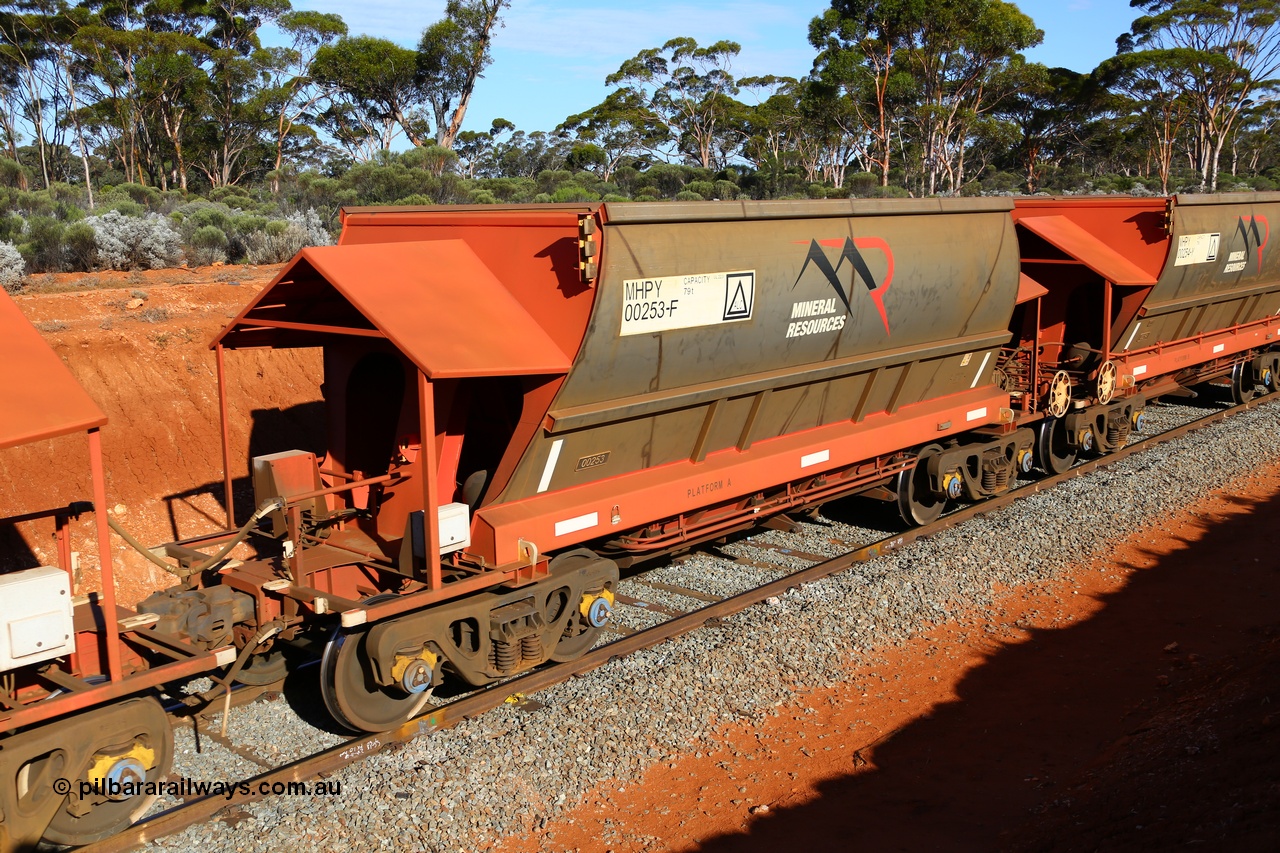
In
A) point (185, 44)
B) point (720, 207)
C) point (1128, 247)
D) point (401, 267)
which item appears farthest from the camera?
point (185, 44)

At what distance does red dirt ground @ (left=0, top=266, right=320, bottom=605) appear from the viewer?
405 inches

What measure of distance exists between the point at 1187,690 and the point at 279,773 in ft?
18.9

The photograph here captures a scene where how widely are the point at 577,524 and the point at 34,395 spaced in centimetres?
350

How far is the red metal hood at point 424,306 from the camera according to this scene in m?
6.15

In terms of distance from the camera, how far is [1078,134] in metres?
54.4

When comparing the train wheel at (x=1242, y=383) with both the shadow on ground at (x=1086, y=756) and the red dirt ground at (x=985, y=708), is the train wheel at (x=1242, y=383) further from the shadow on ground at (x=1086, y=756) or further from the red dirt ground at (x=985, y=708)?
the shadow on ground at (x=1086, y=756)

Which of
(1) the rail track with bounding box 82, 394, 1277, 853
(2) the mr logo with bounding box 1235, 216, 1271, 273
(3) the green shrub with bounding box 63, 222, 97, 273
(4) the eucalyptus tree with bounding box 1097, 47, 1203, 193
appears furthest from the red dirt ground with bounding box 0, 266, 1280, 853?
(4) the eucalyptus tree with bounding box 1097, 47, 1203, 193

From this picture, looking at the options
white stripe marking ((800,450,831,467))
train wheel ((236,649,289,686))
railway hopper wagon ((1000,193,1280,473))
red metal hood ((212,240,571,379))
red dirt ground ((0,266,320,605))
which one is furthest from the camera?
railway hopper wagon ((1000,193,1280,473))

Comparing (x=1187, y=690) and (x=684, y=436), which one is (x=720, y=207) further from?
(x=1187, y=690)

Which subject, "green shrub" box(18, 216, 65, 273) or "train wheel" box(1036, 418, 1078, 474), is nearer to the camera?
"train wheel" box(1036, 418, 1078, 474)

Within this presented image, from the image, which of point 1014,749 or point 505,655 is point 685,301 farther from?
point 1014,749

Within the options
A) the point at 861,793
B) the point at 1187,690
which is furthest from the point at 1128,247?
the point at 861,793

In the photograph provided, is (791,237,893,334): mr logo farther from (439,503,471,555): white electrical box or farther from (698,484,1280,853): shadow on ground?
(439,503,471,555): white electrical box

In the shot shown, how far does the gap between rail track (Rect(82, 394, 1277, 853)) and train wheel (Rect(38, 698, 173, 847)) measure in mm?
199
